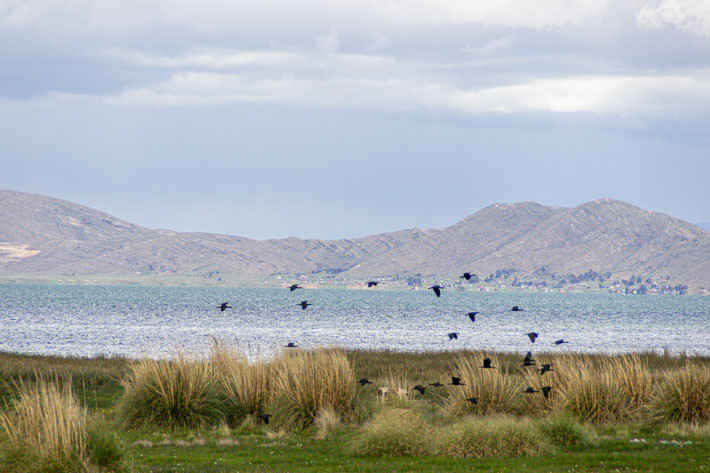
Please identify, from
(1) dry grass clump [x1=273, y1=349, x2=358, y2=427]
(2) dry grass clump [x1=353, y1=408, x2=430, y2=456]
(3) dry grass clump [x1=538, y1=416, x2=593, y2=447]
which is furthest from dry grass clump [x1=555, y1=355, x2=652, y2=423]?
(1) dry grass clump [x1=273, y1=349, x2=358, y2=427]

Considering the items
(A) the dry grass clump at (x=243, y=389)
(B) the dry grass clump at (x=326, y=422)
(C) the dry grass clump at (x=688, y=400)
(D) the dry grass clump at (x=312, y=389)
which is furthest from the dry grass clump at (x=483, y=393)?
(A) the dry grass clump at (x=243, y=389)

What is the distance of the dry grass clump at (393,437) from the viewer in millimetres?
16328

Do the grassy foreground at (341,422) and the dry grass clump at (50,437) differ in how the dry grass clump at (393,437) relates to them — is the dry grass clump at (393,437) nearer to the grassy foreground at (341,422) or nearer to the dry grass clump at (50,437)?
the grassy foreground at (341,422)

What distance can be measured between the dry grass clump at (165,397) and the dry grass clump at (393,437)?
493cm

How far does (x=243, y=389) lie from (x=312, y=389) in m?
2.16

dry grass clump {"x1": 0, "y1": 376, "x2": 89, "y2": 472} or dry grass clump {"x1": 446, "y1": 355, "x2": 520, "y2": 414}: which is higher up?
dry grass clump {"x1": 0, "y1": 376, "x2": 89, "y2": 472}

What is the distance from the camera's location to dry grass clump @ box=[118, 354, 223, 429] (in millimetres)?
19469

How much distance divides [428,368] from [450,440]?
57.8 ft

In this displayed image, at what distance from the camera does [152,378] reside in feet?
64.1

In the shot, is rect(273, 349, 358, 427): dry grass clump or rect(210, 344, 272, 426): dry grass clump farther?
rect(210, 344, 272, 426): dry grass clump

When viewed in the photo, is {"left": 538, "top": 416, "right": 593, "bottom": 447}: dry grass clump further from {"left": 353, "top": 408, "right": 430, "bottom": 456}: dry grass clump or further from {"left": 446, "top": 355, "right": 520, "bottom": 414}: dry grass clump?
{"left": 446, "top": 355, "right": 520, "bottom": 414}: dry grass clump

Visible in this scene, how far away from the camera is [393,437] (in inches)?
650

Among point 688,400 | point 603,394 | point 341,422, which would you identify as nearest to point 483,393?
point 603,394

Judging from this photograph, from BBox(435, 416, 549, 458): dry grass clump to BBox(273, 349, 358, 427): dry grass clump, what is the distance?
401 cm
